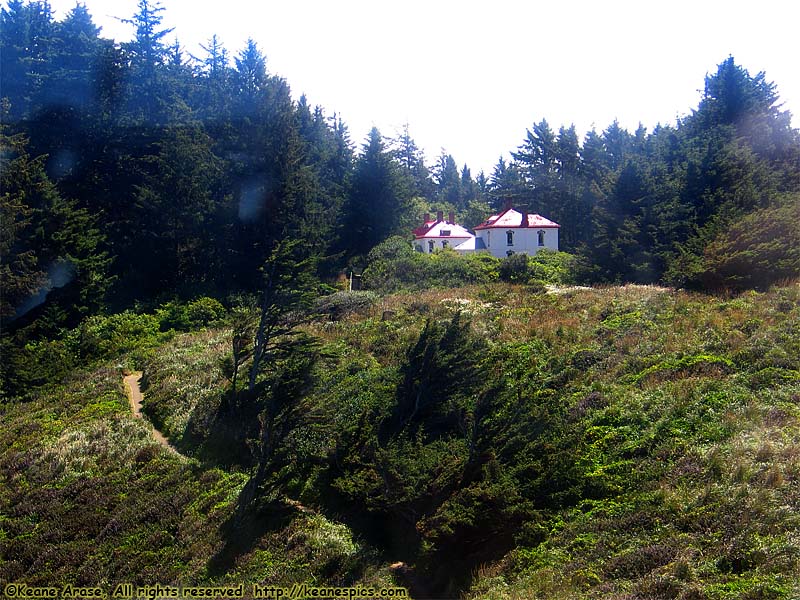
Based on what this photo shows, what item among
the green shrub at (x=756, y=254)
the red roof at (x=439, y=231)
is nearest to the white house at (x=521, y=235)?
the red roof at (x=439, y=231)

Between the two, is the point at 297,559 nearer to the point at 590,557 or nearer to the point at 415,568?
the point at 415,568

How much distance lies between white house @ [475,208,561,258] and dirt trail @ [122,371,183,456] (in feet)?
102

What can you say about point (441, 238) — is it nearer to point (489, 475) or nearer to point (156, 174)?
point (156, 174)

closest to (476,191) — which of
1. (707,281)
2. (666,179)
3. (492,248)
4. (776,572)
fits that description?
(492,248)

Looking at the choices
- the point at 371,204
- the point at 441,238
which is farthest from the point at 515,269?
the point at 441,238

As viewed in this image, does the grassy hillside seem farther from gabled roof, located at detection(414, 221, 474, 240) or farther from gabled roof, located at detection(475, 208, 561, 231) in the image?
gabled roof, located at detection(414, 221, 474, 240)

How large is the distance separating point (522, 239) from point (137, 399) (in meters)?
33.8

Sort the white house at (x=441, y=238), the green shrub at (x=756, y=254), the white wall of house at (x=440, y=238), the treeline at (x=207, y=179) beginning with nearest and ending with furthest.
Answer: the green shrub at (x=756, y=254) < the treeline at (x=207, y=179) < the white house at (x=441, y=238) < the white wall of house at (x=440, y=238)

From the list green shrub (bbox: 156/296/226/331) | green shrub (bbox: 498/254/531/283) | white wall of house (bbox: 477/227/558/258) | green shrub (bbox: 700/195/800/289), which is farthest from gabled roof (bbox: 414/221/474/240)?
green shrub (bbox: 700/195/800/289)

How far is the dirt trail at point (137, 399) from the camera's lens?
17962 mm

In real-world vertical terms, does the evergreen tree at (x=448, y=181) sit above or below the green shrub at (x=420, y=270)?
above

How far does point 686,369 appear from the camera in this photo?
1378cm

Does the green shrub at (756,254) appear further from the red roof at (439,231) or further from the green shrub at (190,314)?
the red roof at (439,231)

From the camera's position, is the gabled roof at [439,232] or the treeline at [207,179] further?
→ the gabled roof at [439,232]
